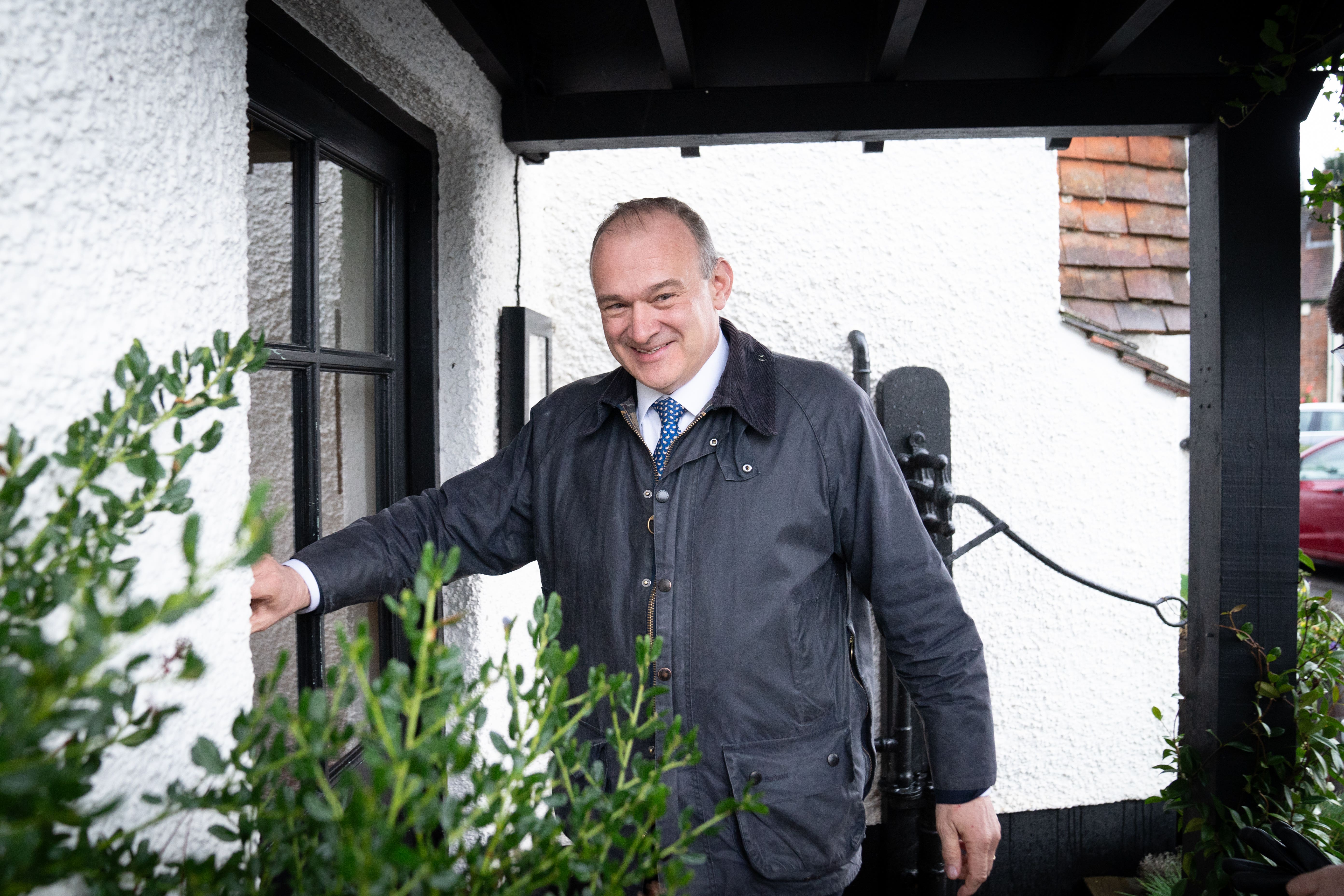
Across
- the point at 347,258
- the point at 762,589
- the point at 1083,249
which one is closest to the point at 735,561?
the point at 762,589

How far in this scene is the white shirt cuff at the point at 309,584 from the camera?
1.40m

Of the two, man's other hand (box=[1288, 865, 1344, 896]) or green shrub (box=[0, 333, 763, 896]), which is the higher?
green shrub (box=[0, 333, 763, 896])

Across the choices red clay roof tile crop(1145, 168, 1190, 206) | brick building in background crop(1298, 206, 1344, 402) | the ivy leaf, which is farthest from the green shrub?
brick building in background crop(1298, 206, 1344, 402)

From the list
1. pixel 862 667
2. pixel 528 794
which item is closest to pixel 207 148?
pixel 528 794

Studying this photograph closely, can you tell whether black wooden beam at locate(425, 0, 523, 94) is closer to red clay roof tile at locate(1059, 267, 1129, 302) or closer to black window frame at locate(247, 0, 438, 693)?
black window frame at locate(247, 0, 438, 693)

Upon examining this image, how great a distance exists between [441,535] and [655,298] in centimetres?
62

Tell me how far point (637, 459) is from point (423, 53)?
940mm

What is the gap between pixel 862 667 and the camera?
5.85ft

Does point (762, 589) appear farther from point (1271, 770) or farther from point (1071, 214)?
point (1071, 214)

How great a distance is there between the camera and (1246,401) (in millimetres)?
2000

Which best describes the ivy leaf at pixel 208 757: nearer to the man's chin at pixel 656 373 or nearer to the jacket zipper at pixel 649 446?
the jacket zipper at pixel 649 446

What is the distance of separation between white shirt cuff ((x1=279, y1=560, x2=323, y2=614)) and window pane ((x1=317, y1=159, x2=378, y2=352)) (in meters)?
0.47

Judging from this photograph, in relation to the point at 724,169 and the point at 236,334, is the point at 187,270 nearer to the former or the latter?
the point at 236,334

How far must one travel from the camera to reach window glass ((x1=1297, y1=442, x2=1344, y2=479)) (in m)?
8.71
